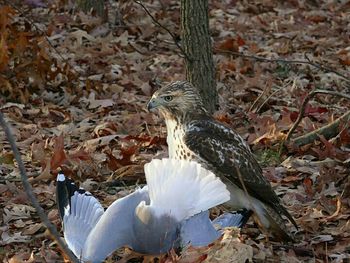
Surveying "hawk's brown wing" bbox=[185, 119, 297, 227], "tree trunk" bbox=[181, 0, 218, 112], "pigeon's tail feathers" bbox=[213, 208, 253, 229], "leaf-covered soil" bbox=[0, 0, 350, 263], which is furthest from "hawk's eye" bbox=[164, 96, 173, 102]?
"tree trunk" bbox=[181, 0, 218, 112]

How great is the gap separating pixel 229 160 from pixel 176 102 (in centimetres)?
64

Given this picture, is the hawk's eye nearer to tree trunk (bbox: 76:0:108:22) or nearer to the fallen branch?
the fallen branch

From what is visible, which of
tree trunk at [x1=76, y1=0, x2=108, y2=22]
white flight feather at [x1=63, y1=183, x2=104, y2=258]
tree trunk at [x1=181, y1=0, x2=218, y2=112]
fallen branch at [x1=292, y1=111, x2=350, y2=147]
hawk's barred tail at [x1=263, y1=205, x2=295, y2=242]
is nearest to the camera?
white flight feather at [x1=63, y1=183, x2=104, y2=258]

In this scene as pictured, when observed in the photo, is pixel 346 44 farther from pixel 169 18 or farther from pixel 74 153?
pixel 74 153

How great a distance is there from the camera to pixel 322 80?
9.98 meters

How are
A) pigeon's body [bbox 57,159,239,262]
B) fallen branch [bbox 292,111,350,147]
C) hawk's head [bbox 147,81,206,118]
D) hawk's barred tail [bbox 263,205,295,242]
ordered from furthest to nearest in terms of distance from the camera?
1. fallen branch [bbox 292,111,350,147]
2. hawk's head [bbox 147,81,206,118]
3. hawk's barred tail [bbox 263,205,295,242]
4. pigeon's body [bbox 57,159,239,262]

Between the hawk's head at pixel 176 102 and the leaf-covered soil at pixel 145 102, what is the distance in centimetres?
73

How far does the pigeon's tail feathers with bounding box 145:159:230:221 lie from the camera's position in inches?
188

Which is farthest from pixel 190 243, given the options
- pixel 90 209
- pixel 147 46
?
pixel 147 46

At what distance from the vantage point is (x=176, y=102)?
6094mm

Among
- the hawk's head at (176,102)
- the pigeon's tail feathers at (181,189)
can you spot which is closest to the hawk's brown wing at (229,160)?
the hawk's head at (176,102)

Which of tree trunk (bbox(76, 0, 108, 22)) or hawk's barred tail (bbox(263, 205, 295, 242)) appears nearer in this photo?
hawk's barred tail (bbox(263, 205, 295, 242))

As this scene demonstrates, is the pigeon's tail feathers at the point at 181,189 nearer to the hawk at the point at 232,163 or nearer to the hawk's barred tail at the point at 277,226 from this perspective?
the hawk at the point at 232,163

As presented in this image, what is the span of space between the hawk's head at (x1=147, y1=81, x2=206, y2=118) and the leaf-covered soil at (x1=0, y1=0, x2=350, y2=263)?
73 cm
